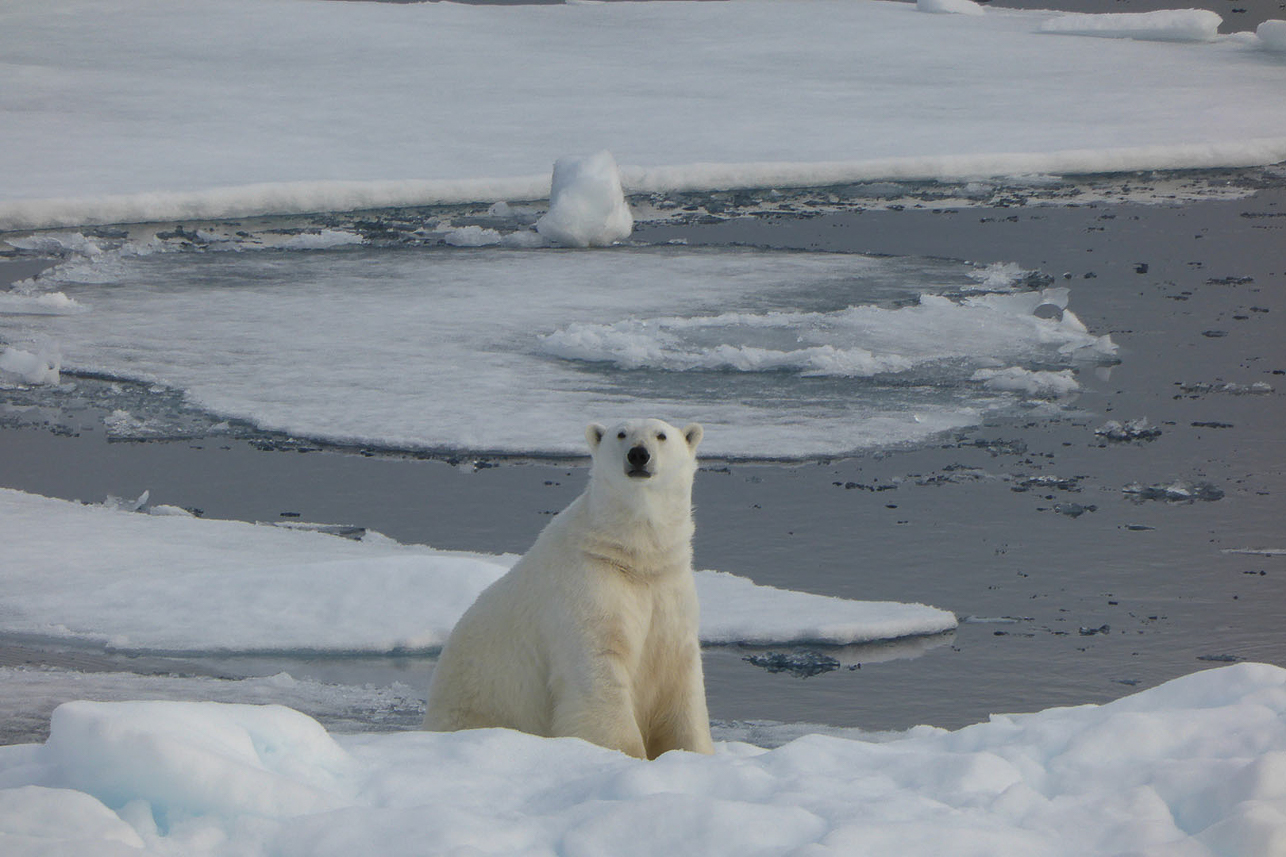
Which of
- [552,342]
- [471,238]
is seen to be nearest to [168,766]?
[552,342]

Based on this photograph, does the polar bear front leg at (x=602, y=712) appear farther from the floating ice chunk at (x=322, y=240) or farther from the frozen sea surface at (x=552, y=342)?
the floating ice chunk at (x=322, y=240)

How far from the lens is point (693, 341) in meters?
7.71

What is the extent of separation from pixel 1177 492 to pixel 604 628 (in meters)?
3.35

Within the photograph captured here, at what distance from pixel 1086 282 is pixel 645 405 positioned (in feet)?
11.4

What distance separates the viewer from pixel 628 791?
250 centimetres

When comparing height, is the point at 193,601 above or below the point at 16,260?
below

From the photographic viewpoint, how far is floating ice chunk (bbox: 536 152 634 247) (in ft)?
32.5

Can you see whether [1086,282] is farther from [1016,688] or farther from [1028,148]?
[1016,688]

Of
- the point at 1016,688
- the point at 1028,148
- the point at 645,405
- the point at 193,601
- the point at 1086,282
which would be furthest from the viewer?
the point at 1028,148

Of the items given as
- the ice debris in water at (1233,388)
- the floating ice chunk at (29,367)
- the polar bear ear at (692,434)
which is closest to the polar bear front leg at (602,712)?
the polar bear ear at (692,434)

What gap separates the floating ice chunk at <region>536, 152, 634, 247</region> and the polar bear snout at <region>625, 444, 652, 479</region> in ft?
22.7

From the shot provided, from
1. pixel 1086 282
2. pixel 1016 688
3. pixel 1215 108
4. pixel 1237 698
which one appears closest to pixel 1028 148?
pixel 1215 108

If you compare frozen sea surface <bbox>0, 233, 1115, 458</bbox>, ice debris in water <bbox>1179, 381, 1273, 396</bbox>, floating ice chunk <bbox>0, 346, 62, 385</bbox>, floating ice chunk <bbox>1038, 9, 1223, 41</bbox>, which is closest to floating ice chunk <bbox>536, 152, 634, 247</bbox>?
frozen sea surface <bbox>0, 233, 1115, 458</bbox>

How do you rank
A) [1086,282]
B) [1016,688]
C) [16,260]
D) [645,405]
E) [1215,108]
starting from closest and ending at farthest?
[1016,688]
[645,405]
[1086,282]
[16,260]
[1215,108]
